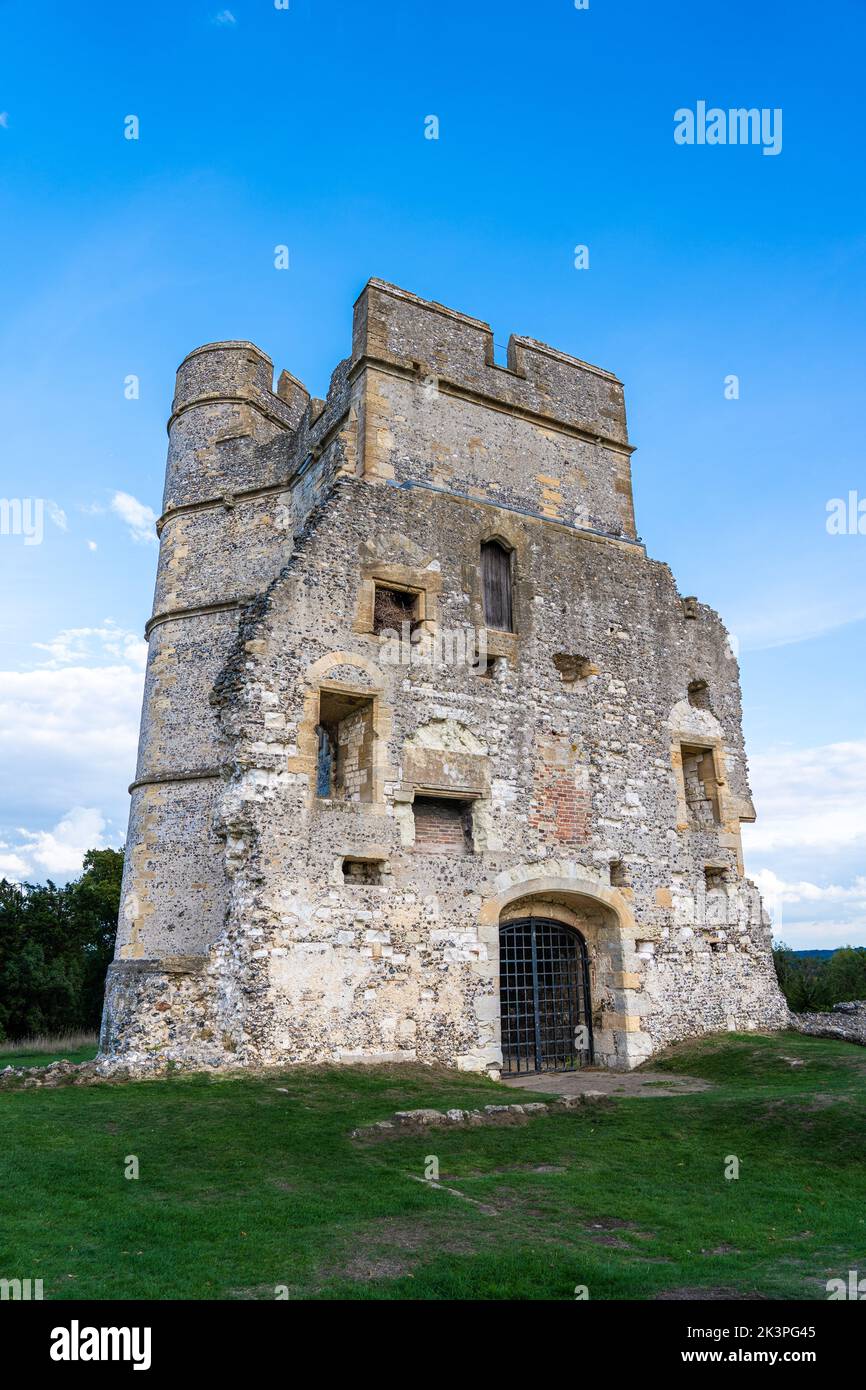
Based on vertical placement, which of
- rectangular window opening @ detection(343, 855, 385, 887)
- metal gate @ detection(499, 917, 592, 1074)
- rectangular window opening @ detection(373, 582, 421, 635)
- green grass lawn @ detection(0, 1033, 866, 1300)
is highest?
rectangular window opening @ detection(373, 582, 421, 635)

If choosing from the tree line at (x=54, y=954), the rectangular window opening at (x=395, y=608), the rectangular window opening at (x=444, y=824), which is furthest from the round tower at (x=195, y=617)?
the tree line at (x=54, y=954)

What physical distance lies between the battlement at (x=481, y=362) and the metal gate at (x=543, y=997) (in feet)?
31.7

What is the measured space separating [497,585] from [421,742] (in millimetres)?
3572

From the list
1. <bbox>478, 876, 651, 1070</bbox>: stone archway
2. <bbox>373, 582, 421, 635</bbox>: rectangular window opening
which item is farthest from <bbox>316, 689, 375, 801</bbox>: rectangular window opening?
<bbox>478, 876, 651, 1070</bbox>: stone archway

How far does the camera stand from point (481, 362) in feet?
55.8

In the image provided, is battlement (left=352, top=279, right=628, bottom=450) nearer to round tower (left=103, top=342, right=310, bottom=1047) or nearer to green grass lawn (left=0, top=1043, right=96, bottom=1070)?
round tower (left=103, top=342, right=310, bottom=1047)

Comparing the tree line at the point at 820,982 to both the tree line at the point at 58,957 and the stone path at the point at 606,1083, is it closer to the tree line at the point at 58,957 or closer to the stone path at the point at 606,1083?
the tree line at the point at 58,957

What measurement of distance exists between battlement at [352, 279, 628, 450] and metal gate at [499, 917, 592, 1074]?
9.67 m

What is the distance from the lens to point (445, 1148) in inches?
328

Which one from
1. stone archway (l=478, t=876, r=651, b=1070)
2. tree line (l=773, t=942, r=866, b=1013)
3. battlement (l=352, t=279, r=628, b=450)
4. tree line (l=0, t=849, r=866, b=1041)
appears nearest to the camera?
stone archway (l=478, t=876, r=651, b=1070)

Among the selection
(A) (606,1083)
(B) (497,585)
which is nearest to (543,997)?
(A) (606,1083)

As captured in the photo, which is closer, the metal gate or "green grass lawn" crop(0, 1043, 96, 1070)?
the metal gate

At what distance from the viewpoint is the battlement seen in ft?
52.3

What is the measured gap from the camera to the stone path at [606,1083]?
11516 millimetres
